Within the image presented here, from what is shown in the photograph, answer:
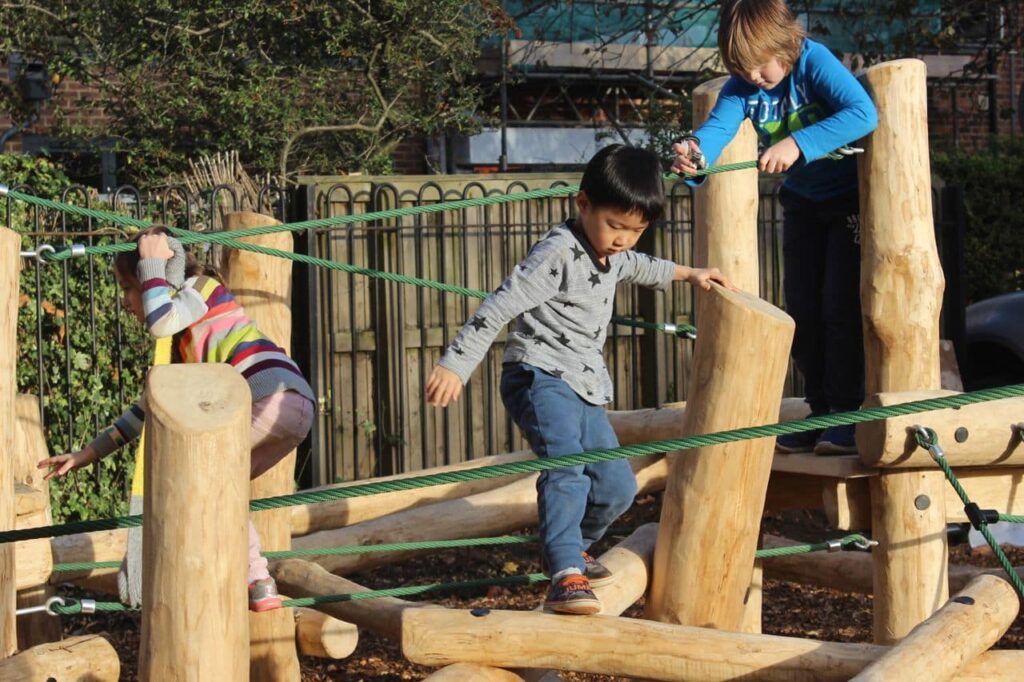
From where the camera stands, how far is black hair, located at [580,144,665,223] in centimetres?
360

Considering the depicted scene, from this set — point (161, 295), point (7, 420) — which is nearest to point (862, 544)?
point (161, 295)

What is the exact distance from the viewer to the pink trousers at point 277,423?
3957 millimetres

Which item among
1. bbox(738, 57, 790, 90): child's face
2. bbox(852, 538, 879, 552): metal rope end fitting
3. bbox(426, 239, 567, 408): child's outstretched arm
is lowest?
bbox(852, 538, 879, 552): metal rope end fitting

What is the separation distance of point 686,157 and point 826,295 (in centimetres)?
73

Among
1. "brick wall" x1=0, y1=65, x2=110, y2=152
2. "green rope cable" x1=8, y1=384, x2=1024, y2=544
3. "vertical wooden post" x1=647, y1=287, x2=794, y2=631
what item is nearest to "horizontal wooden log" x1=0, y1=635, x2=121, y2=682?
"green rope cable" x1=8, y1=384, x2=1024, y2=544

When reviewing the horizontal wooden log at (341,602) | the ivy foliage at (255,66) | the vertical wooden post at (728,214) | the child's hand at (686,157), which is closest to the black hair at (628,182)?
the child's hand at (686,157)

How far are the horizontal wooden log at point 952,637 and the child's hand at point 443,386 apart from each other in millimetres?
1102

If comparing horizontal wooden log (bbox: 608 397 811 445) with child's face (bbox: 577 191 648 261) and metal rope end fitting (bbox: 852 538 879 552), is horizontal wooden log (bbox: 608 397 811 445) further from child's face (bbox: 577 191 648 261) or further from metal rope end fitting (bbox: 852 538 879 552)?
child's face (bbox: 577 191 648 261)

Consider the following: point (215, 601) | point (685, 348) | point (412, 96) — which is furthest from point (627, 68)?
point (215, 601)

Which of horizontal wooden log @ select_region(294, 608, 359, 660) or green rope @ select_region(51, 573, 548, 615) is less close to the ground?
green rope @ select_region(51, 573, 548, 615)

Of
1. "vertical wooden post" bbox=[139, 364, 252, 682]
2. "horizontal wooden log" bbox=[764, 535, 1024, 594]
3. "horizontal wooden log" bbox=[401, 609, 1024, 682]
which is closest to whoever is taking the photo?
"vertical wooden post" bbox=[139, 364, 252, 682]

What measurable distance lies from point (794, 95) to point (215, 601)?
2521mm

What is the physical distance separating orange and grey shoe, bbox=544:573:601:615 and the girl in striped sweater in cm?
84

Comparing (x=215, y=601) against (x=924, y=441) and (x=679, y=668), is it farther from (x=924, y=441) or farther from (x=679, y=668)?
(x=924, y=441)
